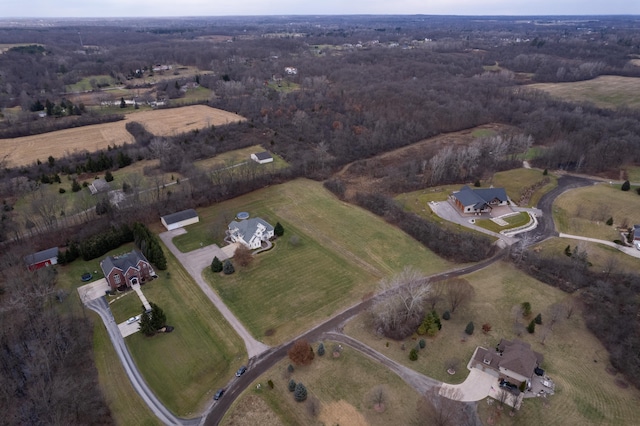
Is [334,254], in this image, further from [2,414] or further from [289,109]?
[289,109]

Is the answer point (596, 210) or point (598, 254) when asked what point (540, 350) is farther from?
point (596, 210)

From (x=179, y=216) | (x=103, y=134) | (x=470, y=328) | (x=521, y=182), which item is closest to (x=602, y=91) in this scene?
(x=521, y=182)

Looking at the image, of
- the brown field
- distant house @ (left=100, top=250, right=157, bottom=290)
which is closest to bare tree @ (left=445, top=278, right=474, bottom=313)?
distant house @ (left=100, top=250, right=157, bottom=290)

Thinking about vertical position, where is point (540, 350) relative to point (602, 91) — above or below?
below

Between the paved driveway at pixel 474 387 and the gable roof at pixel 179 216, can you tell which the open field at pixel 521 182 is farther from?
the gable roof at pixel 179 216

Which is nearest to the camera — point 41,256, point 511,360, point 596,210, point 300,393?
point 300,393

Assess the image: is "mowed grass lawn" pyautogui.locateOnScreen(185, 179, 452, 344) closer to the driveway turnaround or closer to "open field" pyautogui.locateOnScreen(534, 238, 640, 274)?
the driveway turnaround

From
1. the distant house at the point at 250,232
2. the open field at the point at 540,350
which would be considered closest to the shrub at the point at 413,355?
the open field at the point at 540,350
